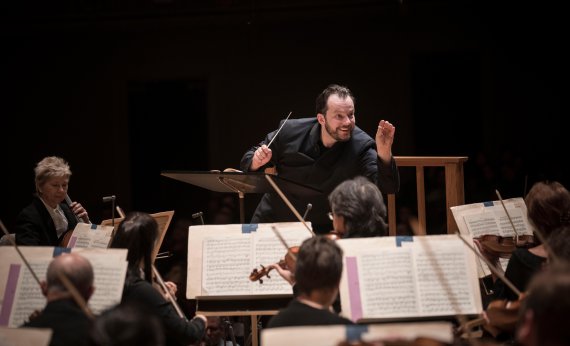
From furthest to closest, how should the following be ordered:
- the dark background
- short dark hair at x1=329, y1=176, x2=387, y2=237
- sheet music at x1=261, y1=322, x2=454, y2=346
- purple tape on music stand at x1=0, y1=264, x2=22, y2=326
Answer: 1. the dark background
2. short dark hair at x1=329, y1=176, x2=387, y2=237
3. purple tape on music stand at x1=0, y1=264, x2=22, y2=326
4. sheet music at x1=261, y1=322, x2=454, y2=346

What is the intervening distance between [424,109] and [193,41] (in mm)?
2458

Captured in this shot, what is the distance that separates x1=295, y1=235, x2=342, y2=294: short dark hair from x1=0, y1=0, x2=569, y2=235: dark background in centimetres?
446

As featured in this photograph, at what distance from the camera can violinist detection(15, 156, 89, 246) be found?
4.53m

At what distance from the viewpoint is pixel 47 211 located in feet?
15.2

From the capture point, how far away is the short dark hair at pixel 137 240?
3.38 meters

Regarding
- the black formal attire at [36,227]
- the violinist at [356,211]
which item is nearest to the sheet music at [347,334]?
the violinist at [356,211]

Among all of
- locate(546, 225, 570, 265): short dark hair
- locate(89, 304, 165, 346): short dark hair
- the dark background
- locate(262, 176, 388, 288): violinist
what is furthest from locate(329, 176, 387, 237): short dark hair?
the dark background

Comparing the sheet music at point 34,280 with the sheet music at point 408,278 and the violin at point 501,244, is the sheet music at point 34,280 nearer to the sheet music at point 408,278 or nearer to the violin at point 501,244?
the sheet music at point 408,278

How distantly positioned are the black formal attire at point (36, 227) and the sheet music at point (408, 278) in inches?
82.2

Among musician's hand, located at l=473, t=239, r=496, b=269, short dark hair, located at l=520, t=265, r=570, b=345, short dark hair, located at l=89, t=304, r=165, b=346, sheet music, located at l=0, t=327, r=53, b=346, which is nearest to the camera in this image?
short dark hair, located at l=520, t=265, r=570, b=345

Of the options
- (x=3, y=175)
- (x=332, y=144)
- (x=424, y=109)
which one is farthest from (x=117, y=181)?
(x=332, y=144)

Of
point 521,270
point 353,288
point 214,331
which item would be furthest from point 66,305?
point 521,270

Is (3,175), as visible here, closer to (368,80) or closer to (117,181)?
(117,181)

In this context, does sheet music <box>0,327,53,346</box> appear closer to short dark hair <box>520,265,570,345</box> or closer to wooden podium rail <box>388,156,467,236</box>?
short dark hair <box>520,265,570,345</box>
